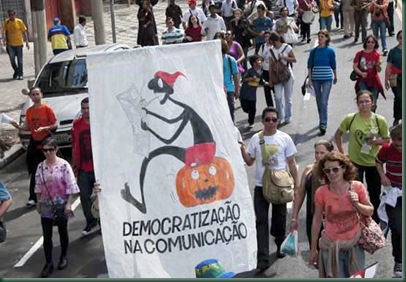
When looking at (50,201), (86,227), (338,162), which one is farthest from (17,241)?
(338,162)

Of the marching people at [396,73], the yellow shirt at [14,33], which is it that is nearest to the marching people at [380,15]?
the marching people at [396,73]

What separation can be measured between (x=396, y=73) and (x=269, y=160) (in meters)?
6.14

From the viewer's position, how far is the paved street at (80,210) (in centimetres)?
944

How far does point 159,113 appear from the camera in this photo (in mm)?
7438

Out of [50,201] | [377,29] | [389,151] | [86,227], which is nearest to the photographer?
[389,151]

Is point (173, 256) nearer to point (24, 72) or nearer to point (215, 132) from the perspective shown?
point (215, 132)

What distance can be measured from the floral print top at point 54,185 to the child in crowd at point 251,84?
21.0ft

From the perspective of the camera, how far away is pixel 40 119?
39.5 feet

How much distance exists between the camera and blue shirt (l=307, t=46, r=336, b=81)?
14383 millimetres

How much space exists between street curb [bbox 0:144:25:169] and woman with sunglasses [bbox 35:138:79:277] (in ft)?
18.4

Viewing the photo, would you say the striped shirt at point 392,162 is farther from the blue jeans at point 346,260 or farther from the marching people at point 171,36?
the marching people at point 171,36

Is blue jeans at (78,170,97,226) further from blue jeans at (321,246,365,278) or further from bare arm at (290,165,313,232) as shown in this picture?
blue jeans at (321,246,365,278)

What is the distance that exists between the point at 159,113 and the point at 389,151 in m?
2.40

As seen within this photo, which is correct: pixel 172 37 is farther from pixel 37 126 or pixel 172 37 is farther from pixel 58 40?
pixel 37 126
